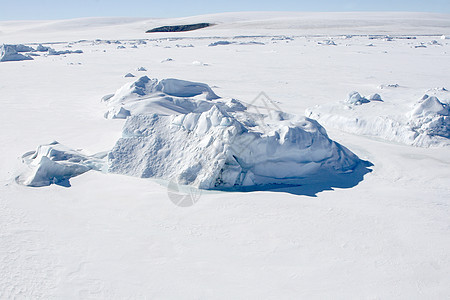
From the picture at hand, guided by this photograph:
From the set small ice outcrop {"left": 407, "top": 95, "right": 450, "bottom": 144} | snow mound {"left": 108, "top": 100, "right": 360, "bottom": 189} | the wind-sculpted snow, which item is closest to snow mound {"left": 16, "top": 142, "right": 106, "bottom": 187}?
snow mound {"left": 108, "top": 100, "right": 360, "bottom": 189}

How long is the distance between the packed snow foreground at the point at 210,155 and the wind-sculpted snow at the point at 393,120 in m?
1.20

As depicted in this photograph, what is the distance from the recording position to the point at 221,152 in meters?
3.70

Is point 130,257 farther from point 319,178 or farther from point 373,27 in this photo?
point 373,27

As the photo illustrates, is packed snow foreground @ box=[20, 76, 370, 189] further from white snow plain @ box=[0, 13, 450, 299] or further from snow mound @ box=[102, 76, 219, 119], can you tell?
snow mound @ box=[102, 76, 219, 119]

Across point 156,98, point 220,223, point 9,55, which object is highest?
point 156,98

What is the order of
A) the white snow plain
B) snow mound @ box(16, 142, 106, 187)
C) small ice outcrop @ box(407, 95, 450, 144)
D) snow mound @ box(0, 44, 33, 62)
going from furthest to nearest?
snow mound @ box(0, 44, 33, 62) → small ice outcrop @ box(407, 95, 450, 144) → snow mound @ box(16, 142, 106, 187) → the white snow plain

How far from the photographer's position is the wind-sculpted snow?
506 centimetres

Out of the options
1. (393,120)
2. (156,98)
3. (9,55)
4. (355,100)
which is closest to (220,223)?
(393,120)

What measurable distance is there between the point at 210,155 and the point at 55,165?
4.70 ft

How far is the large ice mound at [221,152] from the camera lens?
3.70m

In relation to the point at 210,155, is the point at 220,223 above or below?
below

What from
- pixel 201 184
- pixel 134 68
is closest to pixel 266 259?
pixel 201 184

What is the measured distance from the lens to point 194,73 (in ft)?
35.3

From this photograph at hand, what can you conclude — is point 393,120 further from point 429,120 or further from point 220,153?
point 220,153
